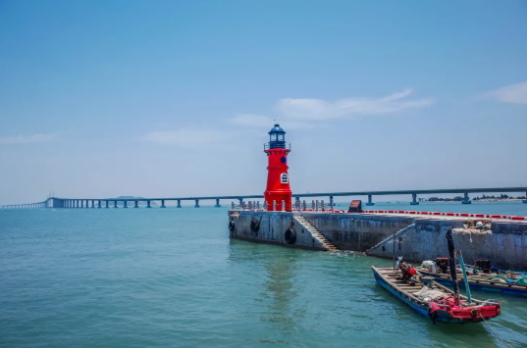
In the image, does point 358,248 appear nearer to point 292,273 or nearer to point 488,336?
point 292,273

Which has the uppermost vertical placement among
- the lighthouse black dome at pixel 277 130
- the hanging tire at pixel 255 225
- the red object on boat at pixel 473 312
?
the lighthouse black dome at pixel 277 130

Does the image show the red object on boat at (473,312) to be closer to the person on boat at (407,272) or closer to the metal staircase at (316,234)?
the person on boat at (407,272)

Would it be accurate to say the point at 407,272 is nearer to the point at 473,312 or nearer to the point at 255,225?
the point at 473,312

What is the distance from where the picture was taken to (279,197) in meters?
43.6

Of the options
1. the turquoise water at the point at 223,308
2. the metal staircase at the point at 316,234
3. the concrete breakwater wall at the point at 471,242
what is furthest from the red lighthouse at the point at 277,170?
the concrete breakwater wall at the point at 471,242

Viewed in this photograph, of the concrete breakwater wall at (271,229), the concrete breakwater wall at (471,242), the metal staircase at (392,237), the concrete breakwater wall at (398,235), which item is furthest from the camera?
the concrete breakwater wall at (271,229)

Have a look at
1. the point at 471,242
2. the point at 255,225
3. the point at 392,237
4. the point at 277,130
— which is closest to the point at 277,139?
the point at 277,130

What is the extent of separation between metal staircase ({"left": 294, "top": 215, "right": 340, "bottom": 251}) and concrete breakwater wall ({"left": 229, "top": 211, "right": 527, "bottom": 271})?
27 centimetres

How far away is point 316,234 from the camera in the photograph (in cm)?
3488

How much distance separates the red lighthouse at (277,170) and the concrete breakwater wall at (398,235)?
8.45 feet

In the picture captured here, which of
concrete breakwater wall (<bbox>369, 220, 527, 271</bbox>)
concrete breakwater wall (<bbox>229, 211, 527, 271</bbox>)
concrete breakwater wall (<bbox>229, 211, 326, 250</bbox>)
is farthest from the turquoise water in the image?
concrete breakwater wall (<bbox>229, 211, 326, 250</bbox>)

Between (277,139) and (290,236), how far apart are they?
1216cm

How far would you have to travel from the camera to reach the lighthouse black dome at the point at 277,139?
43531 millimetres

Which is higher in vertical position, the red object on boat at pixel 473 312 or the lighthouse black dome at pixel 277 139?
the lighthouse black dome at pixel 277 139
